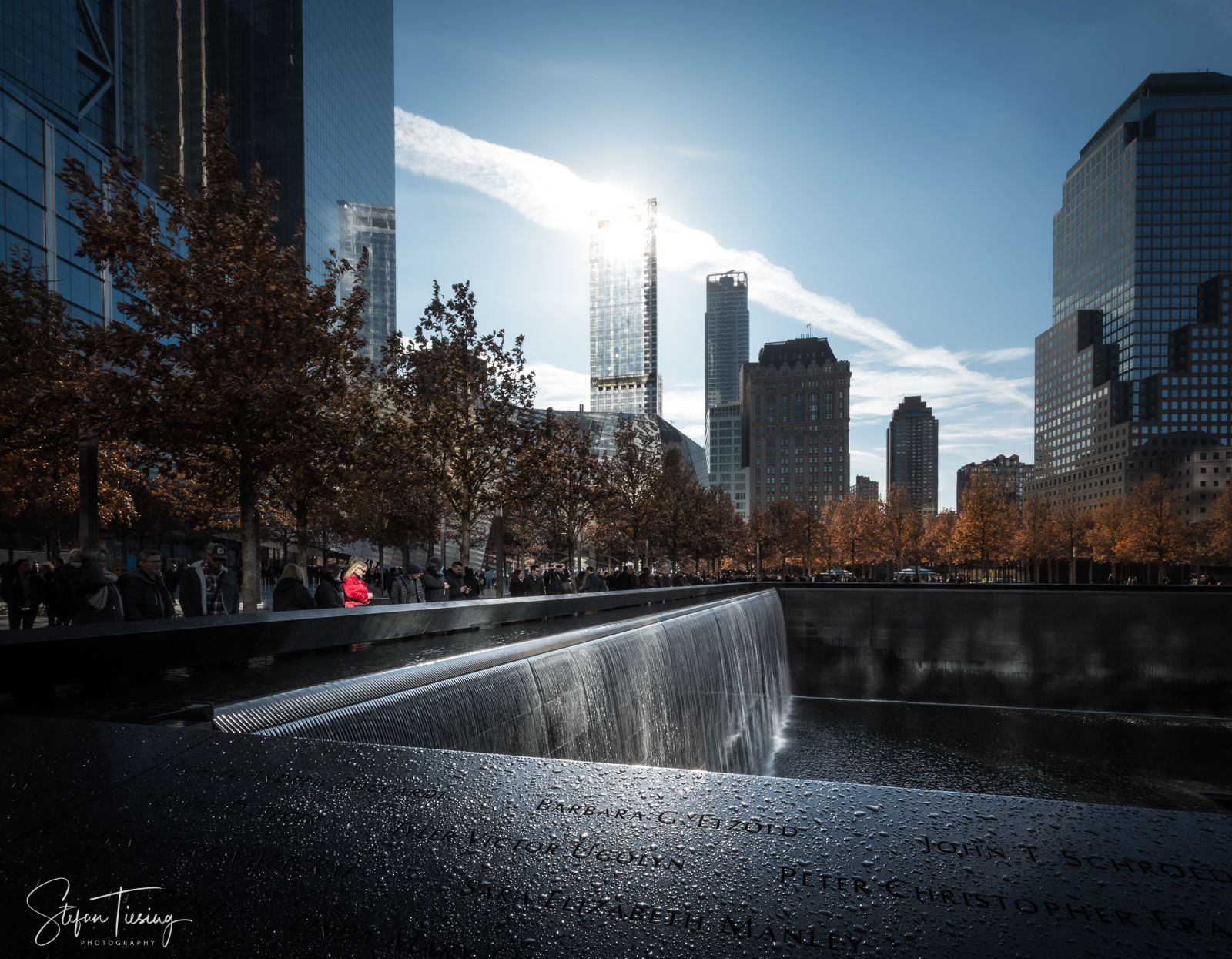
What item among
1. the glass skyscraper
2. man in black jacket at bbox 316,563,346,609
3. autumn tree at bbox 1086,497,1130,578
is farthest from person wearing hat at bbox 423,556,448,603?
autumn tree at bbox 1086,497,1130,578

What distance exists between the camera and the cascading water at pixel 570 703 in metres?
3.88

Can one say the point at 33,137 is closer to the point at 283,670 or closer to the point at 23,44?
the point at 23,44

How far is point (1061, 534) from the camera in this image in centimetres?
7169

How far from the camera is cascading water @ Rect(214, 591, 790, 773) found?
3.88 metres

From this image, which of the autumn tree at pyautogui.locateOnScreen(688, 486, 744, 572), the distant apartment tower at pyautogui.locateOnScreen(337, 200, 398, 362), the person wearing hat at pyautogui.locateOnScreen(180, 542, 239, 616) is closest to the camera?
the person wearing hat at pyautogui.locateOnScreen(180, 542, 239, 616)

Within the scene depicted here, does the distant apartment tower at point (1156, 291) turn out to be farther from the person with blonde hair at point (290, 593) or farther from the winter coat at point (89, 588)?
the winter coat at point (89, 588)

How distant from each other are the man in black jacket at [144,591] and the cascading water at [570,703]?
541 cm

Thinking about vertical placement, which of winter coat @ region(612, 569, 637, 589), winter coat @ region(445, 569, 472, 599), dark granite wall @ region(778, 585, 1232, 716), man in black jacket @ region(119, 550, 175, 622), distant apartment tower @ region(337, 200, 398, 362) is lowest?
dark granite wall @ region(778, 585, 1232, 716)

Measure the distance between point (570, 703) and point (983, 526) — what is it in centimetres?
5710

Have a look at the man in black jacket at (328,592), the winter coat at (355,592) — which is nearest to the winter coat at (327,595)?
the man in black jacket at (328,592)

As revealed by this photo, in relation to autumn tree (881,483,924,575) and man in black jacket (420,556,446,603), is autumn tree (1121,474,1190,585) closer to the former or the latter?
autumn tree (881,483,924,575)

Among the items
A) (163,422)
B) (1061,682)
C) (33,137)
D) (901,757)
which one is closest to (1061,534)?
(1061,682)

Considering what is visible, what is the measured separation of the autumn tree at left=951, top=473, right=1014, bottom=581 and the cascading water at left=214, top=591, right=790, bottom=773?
48.8m

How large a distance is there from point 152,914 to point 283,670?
4686mm
